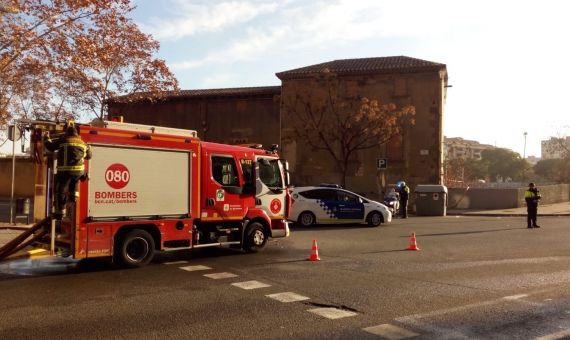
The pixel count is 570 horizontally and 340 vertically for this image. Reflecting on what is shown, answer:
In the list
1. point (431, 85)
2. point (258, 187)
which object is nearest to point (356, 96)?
point (431, 85)

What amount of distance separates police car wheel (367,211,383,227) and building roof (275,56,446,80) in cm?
1642

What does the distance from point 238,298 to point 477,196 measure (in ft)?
89.0

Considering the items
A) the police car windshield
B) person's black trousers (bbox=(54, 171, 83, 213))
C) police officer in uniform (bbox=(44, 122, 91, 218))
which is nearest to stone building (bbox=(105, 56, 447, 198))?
the police car windshield

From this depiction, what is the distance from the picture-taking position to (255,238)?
11867 millimetres

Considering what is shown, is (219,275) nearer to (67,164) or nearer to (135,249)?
(135,249)

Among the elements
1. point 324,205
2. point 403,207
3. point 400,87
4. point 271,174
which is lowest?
point 403,207

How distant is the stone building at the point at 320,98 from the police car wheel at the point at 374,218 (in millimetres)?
14240

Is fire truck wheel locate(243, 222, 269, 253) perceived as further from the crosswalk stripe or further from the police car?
the police car

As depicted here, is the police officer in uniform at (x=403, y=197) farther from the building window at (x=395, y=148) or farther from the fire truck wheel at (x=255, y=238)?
the fire truck wheel at (x=255, y=238)

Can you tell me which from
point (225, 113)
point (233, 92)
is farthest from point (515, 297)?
point (233, 92)

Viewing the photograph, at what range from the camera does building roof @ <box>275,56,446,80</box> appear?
3272 centimetres

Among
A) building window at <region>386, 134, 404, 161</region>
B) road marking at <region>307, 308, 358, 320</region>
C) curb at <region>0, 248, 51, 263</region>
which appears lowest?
road marking at <region>307, 308, 358, 320</region>

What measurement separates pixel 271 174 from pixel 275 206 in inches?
31.1

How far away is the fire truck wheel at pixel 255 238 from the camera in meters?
11.7
